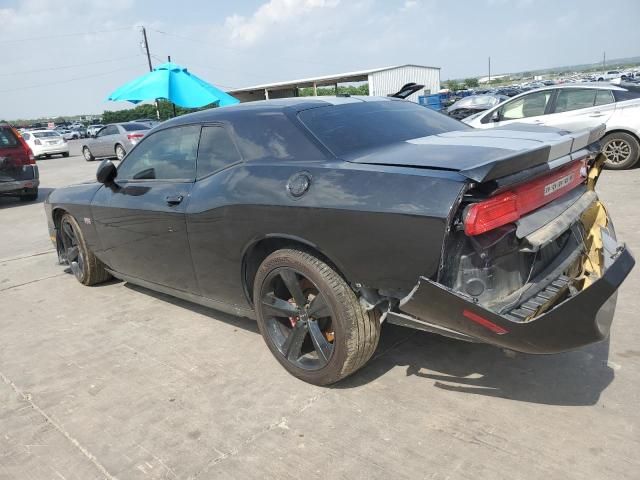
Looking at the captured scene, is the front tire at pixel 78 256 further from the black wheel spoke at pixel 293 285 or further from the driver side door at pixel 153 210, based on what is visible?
the black wheel spoke at pixel 293 285

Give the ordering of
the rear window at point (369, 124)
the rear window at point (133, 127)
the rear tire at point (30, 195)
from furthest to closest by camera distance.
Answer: the rear window at point (133, 127)
the rear tire at point (30, 195)
the rear window at point (369, 124)

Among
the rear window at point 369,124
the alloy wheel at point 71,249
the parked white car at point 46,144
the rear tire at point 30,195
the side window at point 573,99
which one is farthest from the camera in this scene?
the parked white car at point 46,144

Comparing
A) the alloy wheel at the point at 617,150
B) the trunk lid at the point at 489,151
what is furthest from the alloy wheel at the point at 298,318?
the alloy wheel at the point at 617,150

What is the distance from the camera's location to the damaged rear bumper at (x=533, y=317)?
7.11ft

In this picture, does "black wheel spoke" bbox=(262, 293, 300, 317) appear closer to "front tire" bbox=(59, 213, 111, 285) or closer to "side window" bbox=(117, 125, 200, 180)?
"side window" bbox=(117, 125, 200, 180)

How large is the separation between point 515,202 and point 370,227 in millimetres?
653

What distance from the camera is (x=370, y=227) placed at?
8.00 ft

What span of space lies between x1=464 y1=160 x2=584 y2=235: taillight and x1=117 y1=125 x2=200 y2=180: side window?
2012 mm

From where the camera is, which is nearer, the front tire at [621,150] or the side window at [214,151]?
the side window at [214,151]

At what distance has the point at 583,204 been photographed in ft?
9.53

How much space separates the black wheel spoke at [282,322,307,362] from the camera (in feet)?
9.80

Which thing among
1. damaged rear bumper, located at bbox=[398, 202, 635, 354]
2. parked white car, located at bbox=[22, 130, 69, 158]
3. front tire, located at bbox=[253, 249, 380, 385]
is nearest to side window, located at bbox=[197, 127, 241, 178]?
front tire, located at bbox=[253, 249, 380, 385]

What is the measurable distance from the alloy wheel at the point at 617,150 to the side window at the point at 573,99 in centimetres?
77

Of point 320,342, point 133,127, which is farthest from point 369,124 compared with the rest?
point 133,127
